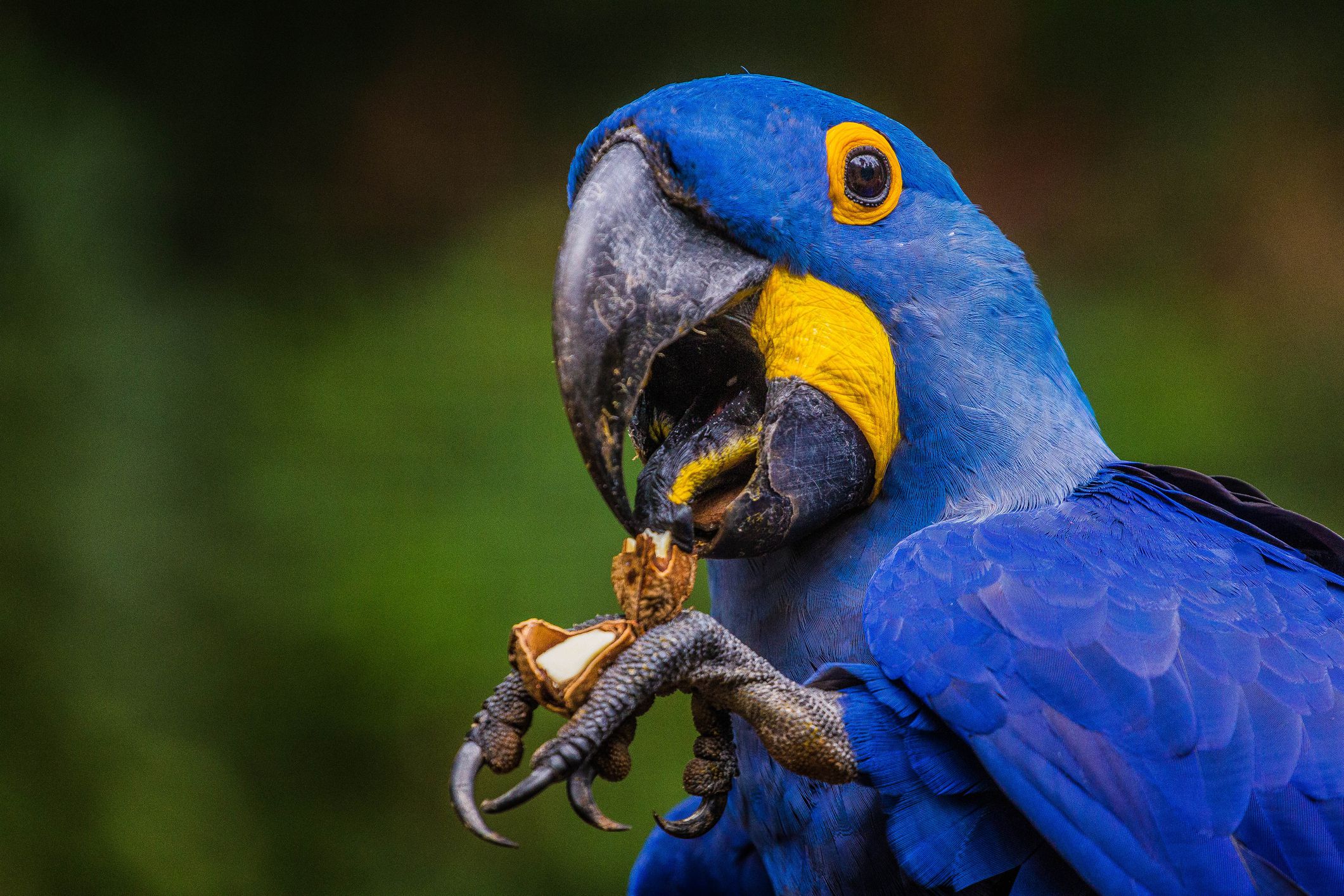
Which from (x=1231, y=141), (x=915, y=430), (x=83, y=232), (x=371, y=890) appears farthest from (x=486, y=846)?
(x=1231, y=141)

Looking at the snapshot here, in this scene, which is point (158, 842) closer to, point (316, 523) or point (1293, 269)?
point (316, 523)

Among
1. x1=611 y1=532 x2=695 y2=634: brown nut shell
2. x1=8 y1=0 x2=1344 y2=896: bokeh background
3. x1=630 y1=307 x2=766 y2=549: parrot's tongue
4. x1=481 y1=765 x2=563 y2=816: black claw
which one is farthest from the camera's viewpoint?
x1=8 y1=0 x2=1344 y2=896: bokeh background

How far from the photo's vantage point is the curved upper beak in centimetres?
105

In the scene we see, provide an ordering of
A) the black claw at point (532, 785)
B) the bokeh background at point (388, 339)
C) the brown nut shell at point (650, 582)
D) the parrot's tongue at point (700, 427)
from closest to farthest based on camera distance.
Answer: the black claw at point (532, 785)
the brown nut shell at point (650, 582)
the parrot's tongue at point (700, 427)
the bokeh background at point (388, 339)

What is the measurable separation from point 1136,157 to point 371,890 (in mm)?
2793

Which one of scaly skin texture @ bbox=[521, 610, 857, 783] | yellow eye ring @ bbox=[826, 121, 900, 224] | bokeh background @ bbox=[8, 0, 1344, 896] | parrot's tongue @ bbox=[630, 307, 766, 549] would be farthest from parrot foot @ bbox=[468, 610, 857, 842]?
bokeh background @ bbox=[8, 0, 1344, 896]

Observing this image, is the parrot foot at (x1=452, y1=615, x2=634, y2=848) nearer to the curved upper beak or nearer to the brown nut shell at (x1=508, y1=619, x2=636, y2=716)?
the brown nut shell at (x1=508, y1=619, x2=636, y2=716)

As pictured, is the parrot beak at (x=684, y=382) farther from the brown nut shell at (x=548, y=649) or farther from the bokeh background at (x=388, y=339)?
the bokeh background at (x=388, y=339)

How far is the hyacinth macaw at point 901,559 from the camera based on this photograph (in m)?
0.98

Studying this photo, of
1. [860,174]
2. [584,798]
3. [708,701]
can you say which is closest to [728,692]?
[708,701]

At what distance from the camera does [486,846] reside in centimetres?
277

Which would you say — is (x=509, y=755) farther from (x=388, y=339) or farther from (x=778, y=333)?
(x=388, y=339)

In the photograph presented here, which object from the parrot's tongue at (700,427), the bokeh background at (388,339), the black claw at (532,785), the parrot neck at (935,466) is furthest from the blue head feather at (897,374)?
the bokeh background at (388,339)

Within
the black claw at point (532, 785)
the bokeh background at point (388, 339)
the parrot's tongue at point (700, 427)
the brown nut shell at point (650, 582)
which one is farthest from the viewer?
the bokeh background at point (388, 339)
